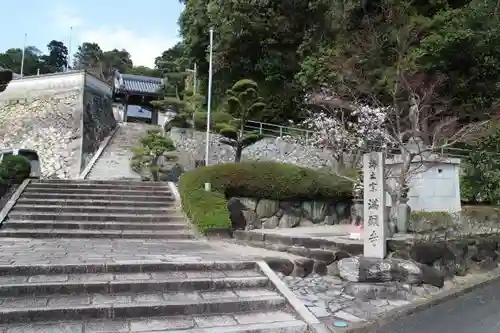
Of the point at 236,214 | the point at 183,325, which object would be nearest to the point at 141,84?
the point at 236,214

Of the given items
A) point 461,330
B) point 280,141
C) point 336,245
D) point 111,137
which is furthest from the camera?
point 111,137

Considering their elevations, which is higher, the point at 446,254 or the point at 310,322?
the point at 446,254

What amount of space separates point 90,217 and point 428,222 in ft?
25.7

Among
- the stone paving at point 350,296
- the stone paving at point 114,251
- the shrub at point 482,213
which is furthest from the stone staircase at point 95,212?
the shrub at point 482,213

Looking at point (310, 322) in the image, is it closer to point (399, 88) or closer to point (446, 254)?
point (446, 254)

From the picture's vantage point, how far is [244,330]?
162 inches

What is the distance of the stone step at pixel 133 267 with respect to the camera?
4.86 m

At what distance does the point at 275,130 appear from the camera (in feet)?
71.6

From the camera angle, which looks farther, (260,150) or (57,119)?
(57,119)

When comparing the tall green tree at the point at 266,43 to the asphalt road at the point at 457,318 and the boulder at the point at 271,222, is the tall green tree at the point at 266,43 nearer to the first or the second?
the boulder at the point at 271,222

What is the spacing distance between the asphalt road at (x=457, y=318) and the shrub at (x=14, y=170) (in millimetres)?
10316

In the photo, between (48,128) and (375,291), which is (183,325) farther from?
(48,128)

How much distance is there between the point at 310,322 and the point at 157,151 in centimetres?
1282

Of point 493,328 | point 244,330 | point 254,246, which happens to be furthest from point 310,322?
point 254,246
